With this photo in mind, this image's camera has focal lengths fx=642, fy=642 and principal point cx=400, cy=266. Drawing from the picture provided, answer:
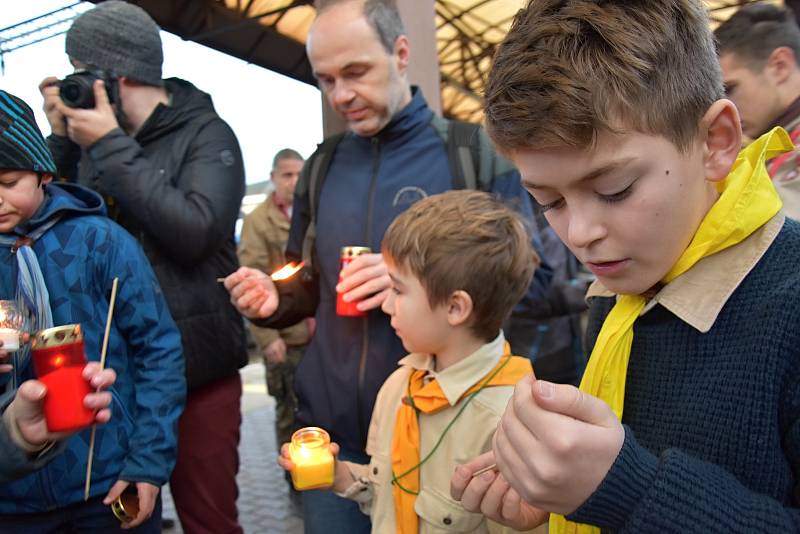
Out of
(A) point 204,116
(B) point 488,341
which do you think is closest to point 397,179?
(B) point 488,341

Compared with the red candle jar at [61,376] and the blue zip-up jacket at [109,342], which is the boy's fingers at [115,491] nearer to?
the blue zip-up jacket at [109,342]

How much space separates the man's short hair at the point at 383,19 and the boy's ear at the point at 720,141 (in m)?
1.32

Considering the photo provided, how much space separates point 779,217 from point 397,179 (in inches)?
48.9

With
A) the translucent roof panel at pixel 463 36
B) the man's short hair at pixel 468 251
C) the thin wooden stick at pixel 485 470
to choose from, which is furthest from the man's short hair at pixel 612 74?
the translucent roof panel at pixel 463 36

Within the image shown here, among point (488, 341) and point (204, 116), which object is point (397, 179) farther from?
point (204, 116)

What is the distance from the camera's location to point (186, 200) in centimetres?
215

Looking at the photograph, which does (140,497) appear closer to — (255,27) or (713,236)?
(713,236)

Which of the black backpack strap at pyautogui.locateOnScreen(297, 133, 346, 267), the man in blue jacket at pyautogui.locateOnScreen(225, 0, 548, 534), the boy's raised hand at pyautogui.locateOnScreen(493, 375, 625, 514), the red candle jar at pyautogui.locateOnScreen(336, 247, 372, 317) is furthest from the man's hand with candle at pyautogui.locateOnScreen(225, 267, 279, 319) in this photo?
the boy's raised hand at pyautogui.locateOnScreen(493, 375, 625, 514)

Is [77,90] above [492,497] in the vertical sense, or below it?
above

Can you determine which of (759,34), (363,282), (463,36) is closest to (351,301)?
(363,282)

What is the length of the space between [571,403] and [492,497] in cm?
43

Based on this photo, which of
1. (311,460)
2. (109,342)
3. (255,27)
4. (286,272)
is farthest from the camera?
(255,27)

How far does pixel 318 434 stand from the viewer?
1.59 meters

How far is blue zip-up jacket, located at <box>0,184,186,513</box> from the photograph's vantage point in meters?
1.72
